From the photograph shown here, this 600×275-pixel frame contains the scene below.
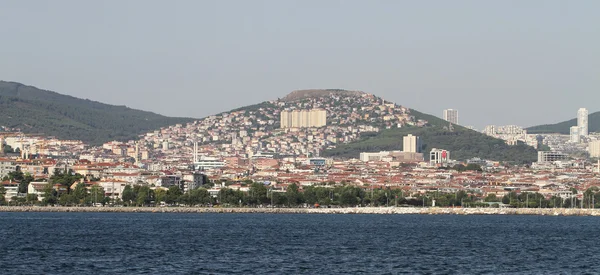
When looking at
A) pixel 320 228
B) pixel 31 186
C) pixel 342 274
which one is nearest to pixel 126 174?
pixel 31 186

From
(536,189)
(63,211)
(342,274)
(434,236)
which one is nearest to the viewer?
(342,274)

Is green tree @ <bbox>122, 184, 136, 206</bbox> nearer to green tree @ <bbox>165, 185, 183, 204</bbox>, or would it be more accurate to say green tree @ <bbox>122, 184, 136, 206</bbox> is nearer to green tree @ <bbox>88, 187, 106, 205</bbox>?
green tree @ <bbox>88, 187, 106, 205</bbox>

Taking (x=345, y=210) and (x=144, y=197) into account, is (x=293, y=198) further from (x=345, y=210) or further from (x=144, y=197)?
(x=144, y=197)

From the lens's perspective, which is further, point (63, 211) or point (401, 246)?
point (63, 211)

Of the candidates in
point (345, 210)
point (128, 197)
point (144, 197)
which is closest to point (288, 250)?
point (345, 210)

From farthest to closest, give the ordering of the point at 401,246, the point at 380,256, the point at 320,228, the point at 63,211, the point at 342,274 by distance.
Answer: the point at 63,211 → the point at 320,228 → the point at 401,246 → the point at 380,256 → the point at 342,274

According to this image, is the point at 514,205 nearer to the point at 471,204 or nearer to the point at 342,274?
the point at 471,204

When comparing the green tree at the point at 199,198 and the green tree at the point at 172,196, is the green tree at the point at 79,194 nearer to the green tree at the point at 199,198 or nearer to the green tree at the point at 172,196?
the green tree at the point at 172,196

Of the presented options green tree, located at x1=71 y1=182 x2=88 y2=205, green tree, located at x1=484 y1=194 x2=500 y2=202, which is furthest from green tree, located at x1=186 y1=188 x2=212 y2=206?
green tree, located at x1=484 y1=194 x2=500 y2=202
